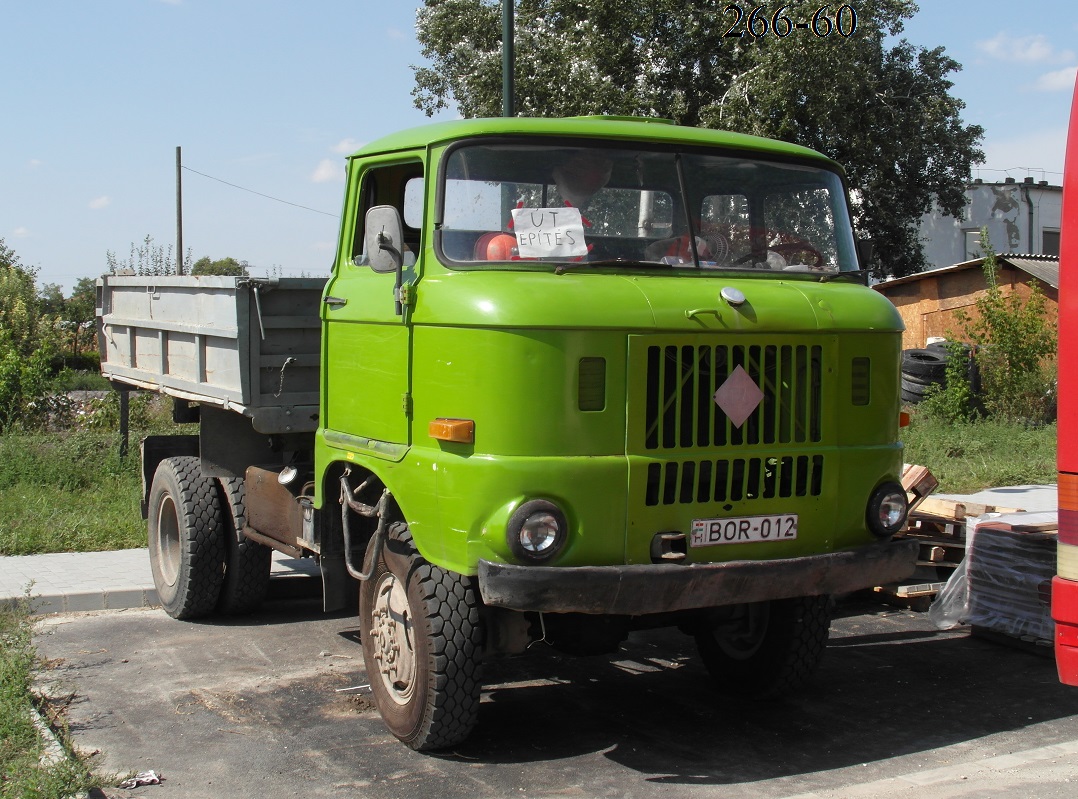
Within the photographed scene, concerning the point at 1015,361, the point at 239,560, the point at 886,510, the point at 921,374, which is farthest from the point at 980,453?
the point at 239,560

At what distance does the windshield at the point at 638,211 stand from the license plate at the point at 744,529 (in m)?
1.15

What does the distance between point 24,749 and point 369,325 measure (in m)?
2.37

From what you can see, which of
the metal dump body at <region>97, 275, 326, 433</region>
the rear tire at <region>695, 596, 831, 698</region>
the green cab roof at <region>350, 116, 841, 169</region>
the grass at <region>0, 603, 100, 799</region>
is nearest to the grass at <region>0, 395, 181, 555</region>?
the metal dump body at <region>97, 275, 326, 433</region>

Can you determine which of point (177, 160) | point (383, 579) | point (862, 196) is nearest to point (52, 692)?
point (383, 579)

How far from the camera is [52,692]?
19.9 ft

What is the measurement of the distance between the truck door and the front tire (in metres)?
0.59

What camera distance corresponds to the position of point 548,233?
201 inches

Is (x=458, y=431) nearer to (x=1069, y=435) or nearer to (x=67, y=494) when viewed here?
(x=1069, y=435)

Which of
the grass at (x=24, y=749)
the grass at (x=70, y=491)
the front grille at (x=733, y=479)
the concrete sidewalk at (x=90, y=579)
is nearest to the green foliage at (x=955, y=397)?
the grass at (x=70, y=491)

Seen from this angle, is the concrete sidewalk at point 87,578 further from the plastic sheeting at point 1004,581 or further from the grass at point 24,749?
the plastic sheeting at point 1004,581

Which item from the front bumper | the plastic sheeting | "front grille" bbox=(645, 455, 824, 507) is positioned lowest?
the plastic sheeting

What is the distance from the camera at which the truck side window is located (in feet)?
17.9

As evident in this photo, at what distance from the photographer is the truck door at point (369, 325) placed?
17.3ft

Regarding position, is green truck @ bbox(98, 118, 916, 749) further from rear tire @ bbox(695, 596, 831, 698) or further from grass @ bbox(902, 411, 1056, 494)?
grass @ bbox(902, 411, 1056, 494)
